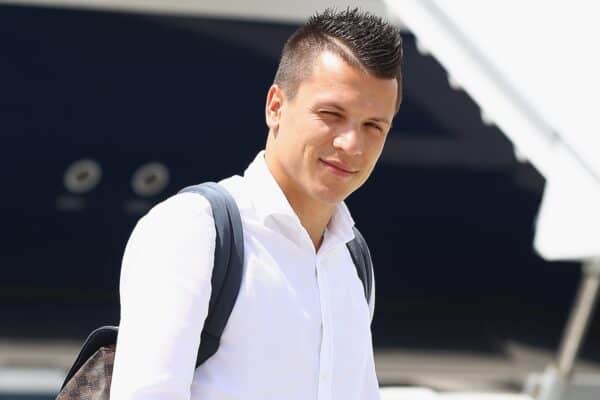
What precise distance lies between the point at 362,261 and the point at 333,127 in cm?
29

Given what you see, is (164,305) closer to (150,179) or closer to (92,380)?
(92,380)

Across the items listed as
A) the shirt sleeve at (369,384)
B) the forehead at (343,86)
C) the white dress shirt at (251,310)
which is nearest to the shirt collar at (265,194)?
the white dress shirt at (251,310)

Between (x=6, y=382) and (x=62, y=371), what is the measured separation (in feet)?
1.33

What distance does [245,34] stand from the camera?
5.84 m

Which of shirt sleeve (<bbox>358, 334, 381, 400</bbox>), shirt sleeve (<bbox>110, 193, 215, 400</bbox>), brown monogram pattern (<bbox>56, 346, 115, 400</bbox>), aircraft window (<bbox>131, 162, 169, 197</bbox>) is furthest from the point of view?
aircraft window (<bbox>131, 162, 169, 197</bbox>)

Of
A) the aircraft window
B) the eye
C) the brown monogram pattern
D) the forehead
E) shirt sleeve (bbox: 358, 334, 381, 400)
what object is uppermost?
the aircraft window

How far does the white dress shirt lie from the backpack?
0.01m

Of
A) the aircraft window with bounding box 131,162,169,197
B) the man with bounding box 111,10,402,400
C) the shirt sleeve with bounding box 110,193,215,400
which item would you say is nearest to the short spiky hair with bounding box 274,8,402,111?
the man with bounding box 111,10,402,400

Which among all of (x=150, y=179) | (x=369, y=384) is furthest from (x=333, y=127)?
(x=150, y=179)

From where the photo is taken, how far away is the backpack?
1.38 m

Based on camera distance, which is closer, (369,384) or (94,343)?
(94,343)

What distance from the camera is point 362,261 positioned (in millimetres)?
1691

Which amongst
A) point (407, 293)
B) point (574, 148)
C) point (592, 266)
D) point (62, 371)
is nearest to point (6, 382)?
point (62, 371)

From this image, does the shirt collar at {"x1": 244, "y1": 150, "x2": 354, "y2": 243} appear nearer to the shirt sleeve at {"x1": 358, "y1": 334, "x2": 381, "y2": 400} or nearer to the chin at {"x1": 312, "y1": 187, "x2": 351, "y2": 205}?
the chin at {"x1": 312, "y1": 187, "x2": 351, "y2": 205}
